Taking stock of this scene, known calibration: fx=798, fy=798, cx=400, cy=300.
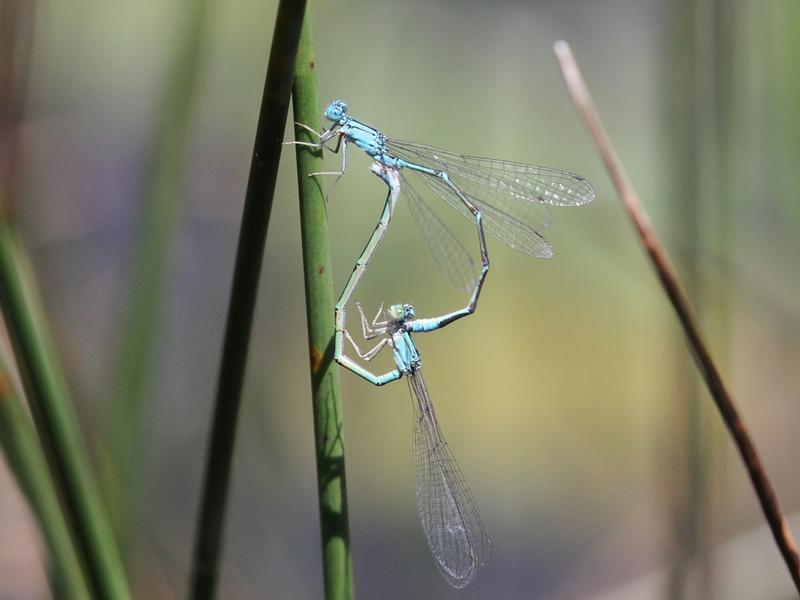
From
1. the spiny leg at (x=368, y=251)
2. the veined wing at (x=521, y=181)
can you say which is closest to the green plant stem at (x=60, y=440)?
the spiny leg at (x=368, y=251)

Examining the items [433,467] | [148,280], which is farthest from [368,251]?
[433,467]

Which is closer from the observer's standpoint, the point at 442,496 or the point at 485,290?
the point at 442,496

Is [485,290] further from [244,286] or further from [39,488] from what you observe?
[244,286]

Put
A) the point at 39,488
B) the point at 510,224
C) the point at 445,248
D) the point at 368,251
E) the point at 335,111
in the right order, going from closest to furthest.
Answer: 1. the point at 39,488
2. the point at 368,251
3. the point at 335,111
4. the point at 445,248
5. the point at 510,224

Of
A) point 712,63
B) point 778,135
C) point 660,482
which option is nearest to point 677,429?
point 660,482

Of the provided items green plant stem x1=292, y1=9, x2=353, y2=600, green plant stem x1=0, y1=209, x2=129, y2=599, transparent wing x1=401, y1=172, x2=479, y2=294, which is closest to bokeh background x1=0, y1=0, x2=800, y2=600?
transparent wing x1=401, y1=172, x2=479, y2=294

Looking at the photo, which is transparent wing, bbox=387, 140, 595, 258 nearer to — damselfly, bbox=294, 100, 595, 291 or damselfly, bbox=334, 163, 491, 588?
damselfly, bbox=294, 100, 595, 291

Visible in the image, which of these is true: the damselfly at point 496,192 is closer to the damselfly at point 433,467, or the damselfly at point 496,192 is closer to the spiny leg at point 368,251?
the spiny leg at point 368,251
